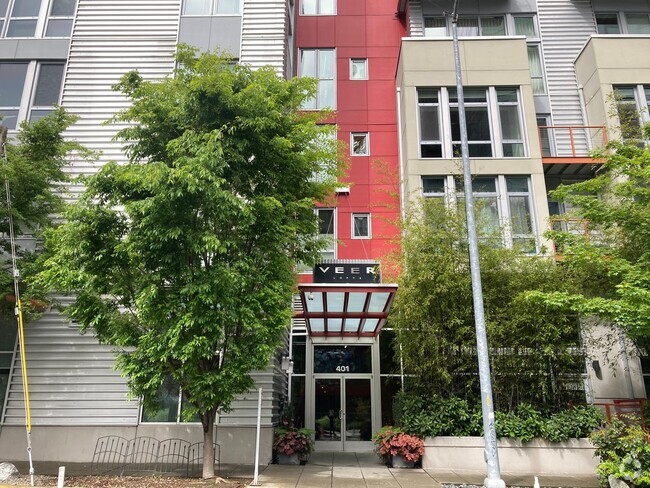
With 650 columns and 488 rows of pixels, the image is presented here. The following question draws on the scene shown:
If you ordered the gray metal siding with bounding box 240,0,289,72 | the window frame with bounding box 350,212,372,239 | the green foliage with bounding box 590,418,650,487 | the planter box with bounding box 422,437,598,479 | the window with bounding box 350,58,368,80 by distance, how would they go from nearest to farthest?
1. the green foliage with bounding box 590,418,650,487
2. the planter box with bounding box 422,437,598,479
3. the gray metal siding with bounding box 240,0,289,72
4. the window frame with bounding box 350,212,372,239
5. the window with bounding box 350,58,368,80

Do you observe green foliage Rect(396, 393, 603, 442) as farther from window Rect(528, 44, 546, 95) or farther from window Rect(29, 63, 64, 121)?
window Rect(29, 63, 64, 121)

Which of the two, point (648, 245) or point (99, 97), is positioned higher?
point (99, 97)

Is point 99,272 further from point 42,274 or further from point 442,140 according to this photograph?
point 442,140

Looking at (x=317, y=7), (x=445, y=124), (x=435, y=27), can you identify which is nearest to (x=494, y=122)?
(x=445, y=124)

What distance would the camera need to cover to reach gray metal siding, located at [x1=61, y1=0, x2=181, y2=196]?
13992 mm

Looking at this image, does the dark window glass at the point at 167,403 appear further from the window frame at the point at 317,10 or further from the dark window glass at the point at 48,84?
the window frame at the point at 317,10

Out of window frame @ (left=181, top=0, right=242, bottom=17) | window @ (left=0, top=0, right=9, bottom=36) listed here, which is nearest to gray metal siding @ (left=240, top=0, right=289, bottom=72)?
window frame @ (left=181, top=0, right=242, bottom=17)

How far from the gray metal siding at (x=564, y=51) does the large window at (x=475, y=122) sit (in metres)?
2.20

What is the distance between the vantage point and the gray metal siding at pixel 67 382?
12.0 metres

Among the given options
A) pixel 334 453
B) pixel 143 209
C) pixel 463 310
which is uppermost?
pixel 143 209

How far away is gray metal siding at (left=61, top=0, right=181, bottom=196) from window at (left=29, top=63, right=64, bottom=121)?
1.68 feet

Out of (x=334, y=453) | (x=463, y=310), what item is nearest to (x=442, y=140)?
(x=463, y=310)

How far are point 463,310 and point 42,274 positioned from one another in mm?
8822

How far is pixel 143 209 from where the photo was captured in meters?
7.82
